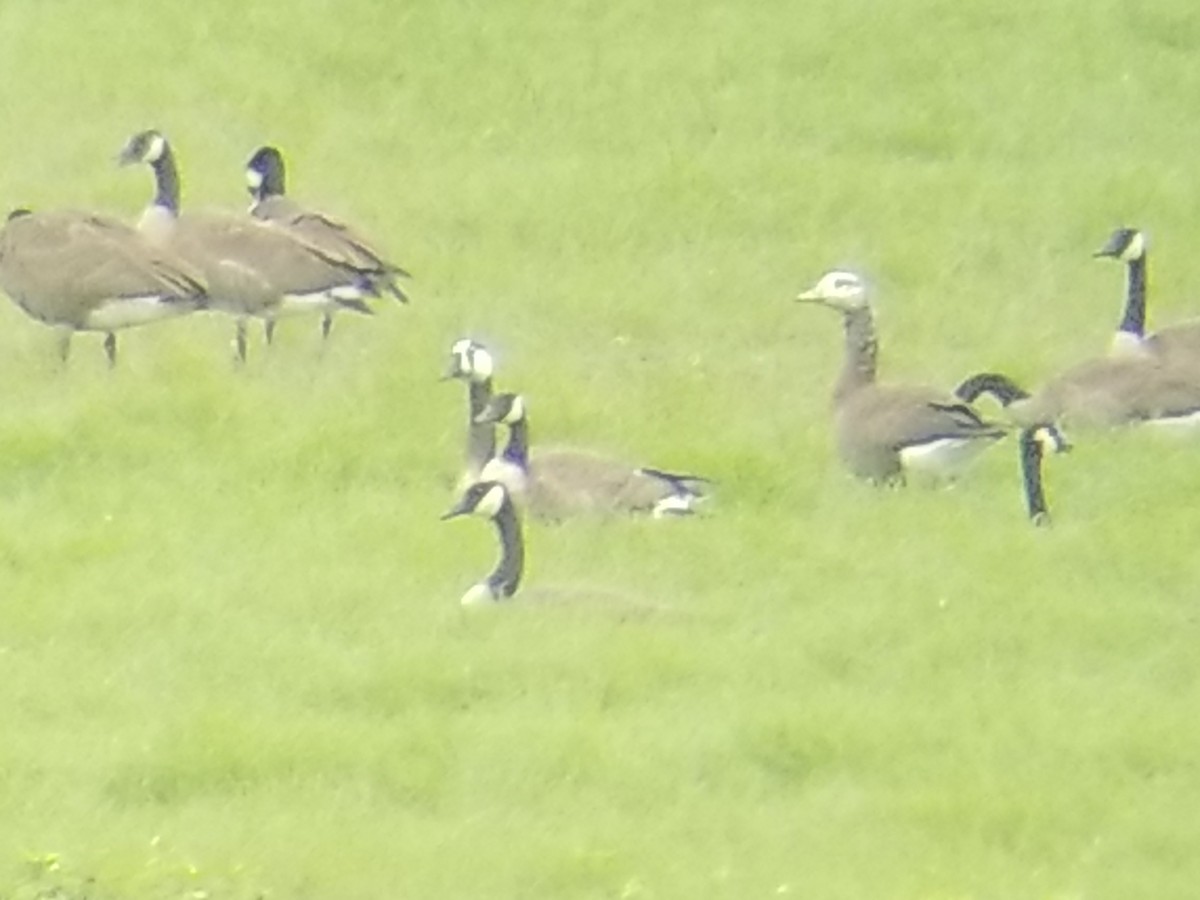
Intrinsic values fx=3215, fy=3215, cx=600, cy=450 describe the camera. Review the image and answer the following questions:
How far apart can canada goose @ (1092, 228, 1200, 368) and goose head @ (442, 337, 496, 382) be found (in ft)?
11.6

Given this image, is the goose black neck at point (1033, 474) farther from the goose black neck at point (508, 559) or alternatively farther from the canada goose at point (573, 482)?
the goose black neck at point (508, 559)

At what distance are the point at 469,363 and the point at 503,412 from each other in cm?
86

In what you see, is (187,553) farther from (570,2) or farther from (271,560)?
(570,2)

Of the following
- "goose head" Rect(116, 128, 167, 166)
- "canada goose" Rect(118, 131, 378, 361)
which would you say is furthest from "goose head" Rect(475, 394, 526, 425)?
"goose head" Rect(116, 128, 167, 166)

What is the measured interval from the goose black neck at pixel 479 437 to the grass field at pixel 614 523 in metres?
0.26

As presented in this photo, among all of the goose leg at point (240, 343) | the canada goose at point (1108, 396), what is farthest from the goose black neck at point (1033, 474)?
the goose leg at point (240, 343)

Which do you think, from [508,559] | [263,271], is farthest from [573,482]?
[263,271]

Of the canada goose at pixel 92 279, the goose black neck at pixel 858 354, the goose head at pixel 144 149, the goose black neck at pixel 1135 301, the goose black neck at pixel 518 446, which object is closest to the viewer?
the goose black neck at pixel 518 446

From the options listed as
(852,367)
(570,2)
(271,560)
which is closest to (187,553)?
(271,560)

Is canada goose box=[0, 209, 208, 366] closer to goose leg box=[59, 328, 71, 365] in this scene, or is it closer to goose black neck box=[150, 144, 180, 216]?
goose leg box=[59, 328, 71, 365]

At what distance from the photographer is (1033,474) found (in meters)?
14.6

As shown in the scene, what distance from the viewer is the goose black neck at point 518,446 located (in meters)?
14.7

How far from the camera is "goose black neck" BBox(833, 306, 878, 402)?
53.0 feet

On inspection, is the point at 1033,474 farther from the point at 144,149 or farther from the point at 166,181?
the point at 144,149
